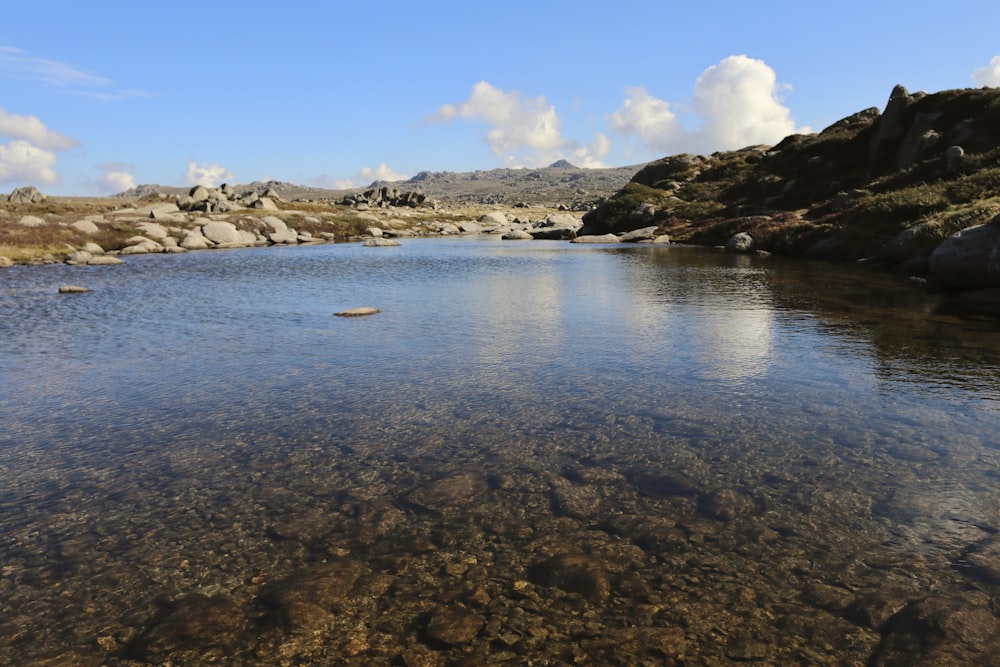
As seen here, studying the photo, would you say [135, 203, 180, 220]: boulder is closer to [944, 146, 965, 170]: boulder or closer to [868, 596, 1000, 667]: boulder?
[944, 146, 965, 170]: boulder

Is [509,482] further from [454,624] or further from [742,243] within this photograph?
[742,243]

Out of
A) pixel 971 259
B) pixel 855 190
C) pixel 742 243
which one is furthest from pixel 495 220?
pixel 971 259

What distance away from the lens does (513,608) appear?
19.9 feet

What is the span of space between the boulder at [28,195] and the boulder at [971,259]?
495 ft

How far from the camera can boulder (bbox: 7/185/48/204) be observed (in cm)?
12025

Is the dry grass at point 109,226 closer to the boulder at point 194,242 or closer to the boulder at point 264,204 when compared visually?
the boulder at point 264,204

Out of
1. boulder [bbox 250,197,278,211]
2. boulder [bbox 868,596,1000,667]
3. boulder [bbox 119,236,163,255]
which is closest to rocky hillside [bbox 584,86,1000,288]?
boulder [bbox 868,596,1000,667]

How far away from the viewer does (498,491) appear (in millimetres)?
8641

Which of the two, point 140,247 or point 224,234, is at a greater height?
point 224,234

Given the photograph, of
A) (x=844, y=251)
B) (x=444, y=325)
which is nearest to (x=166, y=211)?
(x=444, y=325)

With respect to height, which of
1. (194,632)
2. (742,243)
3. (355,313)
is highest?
(742,243)

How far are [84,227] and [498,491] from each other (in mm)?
74234

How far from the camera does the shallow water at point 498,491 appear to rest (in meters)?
5.80

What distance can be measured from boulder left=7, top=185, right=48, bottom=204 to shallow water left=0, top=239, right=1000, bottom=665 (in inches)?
5269
